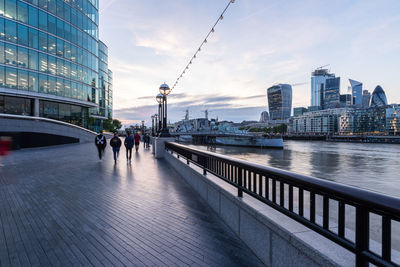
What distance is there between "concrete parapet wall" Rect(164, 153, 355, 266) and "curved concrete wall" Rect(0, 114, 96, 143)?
77.0ft

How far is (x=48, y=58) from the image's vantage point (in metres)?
30.1

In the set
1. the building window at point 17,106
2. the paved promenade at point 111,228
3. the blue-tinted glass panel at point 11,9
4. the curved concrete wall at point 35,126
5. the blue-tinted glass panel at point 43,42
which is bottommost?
the paved promenade at point 111,228

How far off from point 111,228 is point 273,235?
2.97 meters

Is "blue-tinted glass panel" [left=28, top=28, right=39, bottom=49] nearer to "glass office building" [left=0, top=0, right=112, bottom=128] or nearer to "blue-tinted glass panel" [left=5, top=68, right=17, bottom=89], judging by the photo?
"glass office building" [left=0, top=0, right=112, bottom=128]

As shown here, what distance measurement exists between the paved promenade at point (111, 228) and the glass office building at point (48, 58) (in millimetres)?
28651

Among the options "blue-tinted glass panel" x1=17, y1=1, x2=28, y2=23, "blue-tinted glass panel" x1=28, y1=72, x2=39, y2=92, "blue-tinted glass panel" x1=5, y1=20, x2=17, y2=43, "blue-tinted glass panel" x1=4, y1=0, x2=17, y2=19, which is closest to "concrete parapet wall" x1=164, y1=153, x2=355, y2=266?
"blue-tinted glass panel" x1=28, y1=72, x2=39, y2=92

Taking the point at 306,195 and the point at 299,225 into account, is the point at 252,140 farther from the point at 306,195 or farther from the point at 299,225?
the point at 299,225

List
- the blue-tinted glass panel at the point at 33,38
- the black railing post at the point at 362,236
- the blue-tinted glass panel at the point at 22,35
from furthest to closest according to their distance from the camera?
the blue-tinted glass panel at the point at 33,38 < the blue-tinted glass panel at the point at 22,35 < the black railing post at the point at 362,236

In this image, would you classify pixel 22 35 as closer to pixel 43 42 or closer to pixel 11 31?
pixel 11 31

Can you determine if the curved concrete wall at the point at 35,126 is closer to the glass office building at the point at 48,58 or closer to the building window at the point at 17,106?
the glass office building at the point at 48,58

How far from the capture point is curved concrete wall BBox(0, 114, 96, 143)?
1906 centimetres

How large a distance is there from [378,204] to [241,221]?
2348mm

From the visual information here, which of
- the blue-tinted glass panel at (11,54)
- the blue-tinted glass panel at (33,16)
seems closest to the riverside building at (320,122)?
the blue-tinted glass panel at (33,16)

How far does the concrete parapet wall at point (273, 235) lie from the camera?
2.00 metres
